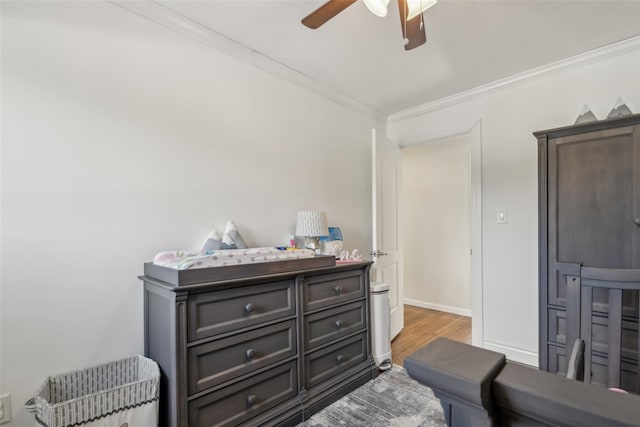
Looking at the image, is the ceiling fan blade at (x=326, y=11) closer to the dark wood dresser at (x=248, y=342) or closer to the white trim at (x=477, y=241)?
the dark wood dresser at (x=248, y=342)

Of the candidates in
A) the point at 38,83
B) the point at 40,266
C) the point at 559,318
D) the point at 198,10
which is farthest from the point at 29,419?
the point at 559,318

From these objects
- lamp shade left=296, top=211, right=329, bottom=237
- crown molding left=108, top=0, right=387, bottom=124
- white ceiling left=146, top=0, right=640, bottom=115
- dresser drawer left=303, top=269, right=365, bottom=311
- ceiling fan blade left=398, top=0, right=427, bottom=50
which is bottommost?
dresser drawer left=303, top=269, right=365, bottom=311

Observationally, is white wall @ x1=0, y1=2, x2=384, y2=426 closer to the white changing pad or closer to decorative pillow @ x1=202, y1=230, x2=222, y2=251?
decorative pillow @ x1=202, y1=230, x2=222, y2=251

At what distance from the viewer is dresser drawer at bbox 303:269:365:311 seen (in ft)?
6.31

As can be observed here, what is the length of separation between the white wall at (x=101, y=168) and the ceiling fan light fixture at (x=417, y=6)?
1.23 meters

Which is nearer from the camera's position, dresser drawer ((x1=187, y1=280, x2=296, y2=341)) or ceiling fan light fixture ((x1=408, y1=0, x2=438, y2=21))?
ceiling fan light fixture ((x1=408, y1=0, x2=438, y2=21))

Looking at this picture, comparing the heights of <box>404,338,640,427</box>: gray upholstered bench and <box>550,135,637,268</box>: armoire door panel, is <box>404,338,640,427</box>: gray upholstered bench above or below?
below

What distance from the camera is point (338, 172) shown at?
2.88m

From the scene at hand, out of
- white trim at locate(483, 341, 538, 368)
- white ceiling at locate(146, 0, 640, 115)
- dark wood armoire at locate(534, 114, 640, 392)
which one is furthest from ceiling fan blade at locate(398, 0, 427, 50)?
white trim at locate(483, 341, 538, 368)

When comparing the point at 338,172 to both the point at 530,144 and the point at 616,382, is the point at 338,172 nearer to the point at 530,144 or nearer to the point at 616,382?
the point at 530,144

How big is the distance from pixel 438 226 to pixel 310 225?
2.53m

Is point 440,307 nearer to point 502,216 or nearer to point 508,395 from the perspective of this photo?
point 502,216

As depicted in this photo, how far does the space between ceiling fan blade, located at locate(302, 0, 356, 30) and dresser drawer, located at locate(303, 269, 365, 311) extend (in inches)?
54.2

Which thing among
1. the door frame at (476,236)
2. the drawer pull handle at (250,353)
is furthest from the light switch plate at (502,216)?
the drawer pull handle at (250,353)
